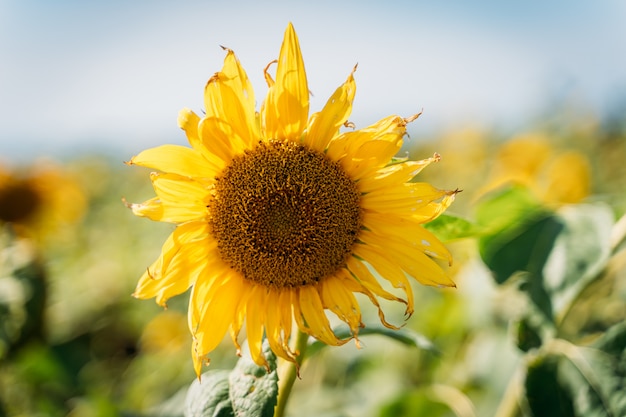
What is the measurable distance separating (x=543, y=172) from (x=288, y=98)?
9.32ft

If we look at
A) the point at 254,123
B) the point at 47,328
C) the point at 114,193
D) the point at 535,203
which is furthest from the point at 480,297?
the point at 114,193

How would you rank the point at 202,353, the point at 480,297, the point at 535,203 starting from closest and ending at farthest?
the point at 202,353 → the point at 535,203 → the point at 480,297

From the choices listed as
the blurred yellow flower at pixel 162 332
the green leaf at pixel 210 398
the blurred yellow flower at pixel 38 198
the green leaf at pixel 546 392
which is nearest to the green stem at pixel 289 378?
the green leaf at pixel 210 398

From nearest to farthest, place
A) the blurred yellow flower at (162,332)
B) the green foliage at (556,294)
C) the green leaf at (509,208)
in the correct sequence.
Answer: the green foliage at (556,294) < the green leaf at (509,208) < the blurred yellow flower at (162,332)

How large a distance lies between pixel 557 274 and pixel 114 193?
22.2 feet

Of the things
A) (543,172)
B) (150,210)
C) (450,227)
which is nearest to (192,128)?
(150,210)

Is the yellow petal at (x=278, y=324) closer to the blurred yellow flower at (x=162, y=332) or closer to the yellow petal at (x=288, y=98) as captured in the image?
the yellow petal at (x=288, y=98)

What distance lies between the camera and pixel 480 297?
2.19 m

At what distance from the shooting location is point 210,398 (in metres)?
1.26

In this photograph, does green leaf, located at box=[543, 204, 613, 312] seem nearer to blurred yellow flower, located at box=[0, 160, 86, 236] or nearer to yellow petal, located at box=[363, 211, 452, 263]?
yellow petal, located at box=[363, 211, 452, 263]

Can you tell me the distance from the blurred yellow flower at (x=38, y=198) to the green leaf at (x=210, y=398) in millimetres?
3351

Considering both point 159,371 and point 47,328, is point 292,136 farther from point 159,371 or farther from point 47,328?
point 47,328

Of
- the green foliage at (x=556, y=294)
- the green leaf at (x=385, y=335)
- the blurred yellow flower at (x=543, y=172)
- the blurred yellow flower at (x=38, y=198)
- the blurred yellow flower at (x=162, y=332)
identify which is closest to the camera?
the green leaf at (x=385, y=335)

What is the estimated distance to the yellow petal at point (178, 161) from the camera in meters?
1.31
